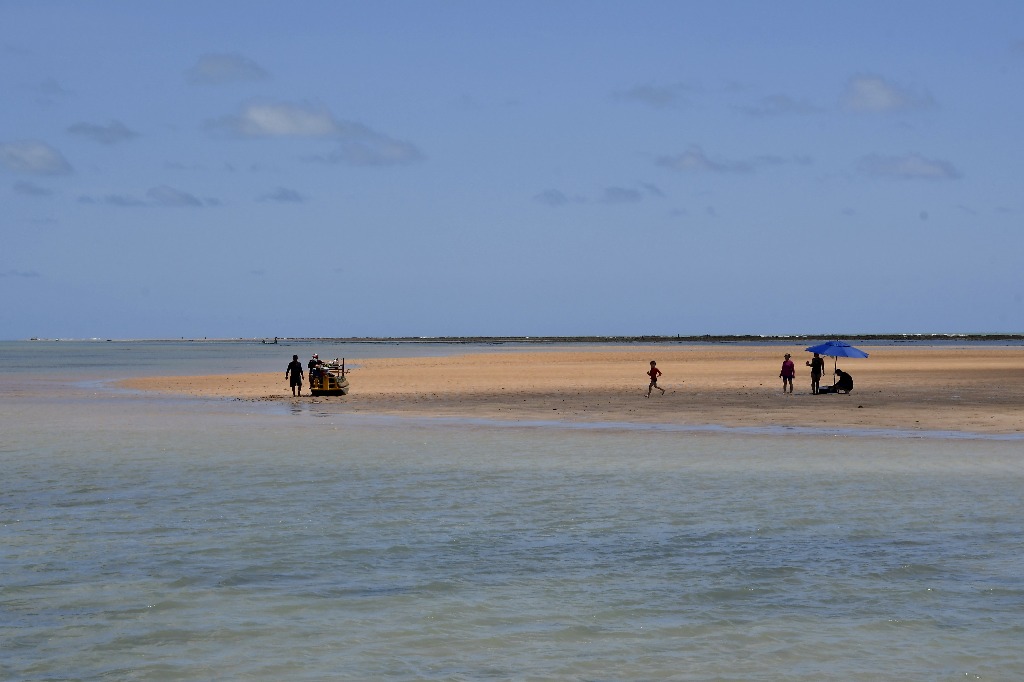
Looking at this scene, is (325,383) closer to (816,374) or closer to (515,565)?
(816,374)

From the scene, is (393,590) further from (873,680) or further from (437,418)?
(437,418)

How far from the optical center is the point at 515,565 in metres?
13.5

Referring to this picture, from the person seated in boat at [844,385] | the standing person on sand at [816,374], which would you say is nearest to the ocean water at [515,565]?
the standing person on sand at [816,374]

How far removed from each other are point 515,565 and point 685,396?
32434 mm

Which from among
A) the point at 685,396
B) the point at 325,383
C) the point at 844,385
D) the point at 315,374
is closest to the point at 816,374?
the point at 844,385

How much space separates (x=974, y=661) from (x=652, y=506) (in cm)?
834

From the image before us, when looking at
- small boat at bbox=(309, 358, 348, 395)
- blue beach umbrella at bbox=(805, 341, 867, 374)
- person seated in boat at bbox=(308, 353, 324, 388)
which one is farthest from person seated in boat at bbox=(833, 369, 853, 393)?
person seated in boat at bbox=(308, 353, 324, 388)

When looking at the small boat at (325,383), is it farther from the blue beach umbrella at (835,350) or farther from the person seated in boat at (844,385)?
the person seated in boat at (844,385)

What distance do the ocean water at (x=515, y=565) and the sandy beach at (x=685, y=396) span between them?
891cm

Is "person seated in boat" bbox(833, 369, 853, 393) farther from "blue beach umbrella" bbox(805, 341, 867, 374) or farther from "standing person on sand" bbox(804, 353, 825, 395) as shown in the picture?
"blue beach umbrella" bbox(805, 341, 867, 374)

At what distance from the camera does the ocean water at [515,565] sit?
9.91 meters

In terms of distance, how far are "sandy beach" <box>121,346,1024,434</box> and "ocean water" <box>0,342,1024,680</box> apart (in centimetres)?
891

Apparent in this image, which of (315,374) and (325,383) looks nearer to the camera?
(325,383)

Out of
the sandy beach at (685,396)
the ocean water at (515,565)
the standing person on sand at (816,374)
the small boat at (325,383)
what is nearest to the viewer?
the ocean water at (515,565)
